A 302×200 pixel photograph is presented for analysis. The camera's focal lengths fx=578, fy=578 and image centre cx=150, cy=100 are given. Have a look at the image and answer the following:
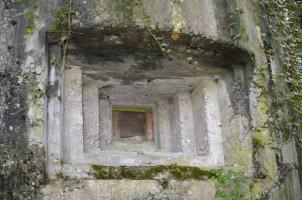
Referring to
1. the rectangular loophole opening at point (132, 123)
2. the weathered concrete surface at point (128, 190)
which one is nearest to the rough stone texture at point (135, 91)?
the weathered concrete surface at point (128, 190)

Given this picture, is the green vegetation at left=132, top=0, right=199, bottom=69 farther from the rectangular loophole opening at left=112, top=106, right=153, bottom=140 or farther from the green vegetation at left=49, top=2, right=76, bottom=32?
the rectangular loophole opening at left=112, top=106, right=153, bottom=140

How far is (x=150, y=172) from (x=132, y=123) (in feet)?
2.41

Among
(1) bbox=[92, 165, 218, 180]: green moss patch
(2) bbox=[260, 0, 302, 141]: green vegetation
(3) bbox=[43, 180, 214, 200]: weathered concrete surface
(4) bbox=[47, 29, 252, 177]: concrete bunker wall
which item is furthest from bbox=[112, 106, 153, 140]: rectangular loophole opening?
(2) bbox=[260, 0, 302, 141]: green vegetation

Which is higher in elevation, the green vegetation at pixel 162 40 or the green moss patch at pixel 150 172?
the green vegetation at pixel 162 40

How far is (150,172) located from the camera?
3.28 m

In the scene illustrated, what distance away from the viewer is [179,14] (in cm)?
338

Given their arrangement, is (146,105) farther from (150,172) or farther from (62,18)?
(62,18)

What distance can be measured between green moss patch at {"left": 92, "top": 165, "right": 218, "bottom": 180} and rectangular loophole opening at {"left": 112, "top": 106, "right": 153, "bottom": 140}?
620mm

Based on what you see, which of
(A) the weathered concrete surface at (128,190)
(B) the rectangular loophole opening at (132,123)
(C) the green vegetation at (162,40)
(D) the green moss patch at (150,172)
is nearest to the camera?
(A) the weathered concrete surface at (128,190)

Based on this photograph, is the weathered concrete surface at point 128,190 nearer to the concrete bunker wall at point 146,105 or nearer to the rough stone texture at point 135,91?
the rough stone texture at point 135,91

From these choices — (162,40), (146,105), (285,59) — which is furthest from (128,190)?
(285,59)

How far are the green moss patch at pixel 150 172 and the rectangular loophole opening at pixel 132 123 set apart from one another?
0.62m

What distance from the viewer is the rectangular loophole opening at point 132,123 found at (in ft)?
12.8

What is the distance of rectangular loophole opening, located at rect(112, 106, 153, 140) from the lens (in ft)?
12.8
